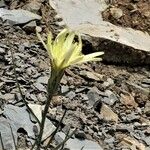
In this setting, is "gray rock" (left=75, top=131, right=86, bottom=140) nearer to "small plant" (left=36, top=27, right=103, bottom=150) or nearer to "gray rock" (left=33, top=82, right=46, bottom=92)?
"gray rock" (left=33, top=82, right=46, bottom=92)

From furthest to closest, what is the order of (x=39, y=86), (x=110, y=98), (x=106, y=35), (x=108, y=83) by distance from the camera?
(x=106, y=35) < (x=108, y=83) < (x=110, y=98) < (x=39, y=86)

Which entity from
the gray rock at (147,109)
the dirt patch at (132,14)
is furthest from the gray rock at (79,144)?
the dirt patch at (132,14)

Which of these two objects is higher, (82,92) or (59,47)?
(59,47)

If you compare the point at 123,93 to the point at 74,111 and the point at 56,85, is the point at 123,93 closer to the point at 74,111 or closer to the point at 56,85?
the point at 74,111

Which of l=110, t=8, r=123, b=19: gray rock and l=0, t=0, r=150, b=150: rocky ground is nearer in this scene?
l=0, t=0, r=150, b=150: rocky ground

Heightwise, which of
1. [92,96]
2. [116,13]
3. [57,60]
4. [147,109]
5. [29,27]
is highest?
[57,60]

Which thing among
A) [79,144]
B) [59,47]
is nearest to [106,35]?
[79,144]

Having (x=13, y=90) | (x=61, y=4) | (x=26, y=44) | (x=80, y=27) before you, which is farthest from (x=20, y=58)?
(x=61, y=4)

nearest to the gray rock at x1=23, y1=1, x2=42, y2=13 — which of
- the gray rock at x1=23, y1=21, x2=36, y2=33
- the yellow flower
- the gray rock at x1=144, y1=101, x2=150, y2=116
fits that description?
the gray rock at x1=23, y1=21, x2=36, y2=33

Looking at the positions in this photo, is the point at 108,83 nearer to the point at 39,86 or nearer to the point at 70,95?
the point at 70,95
